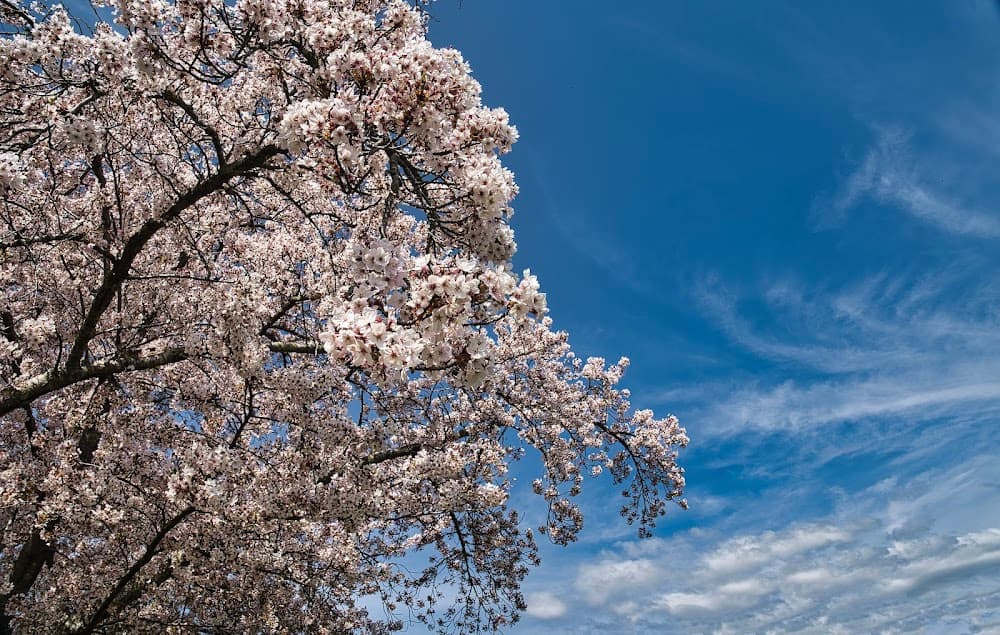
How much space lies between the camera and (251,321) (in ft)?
26.1

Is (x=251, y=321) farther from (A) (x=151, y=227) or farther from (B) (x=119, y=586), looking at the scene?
(B) (x=119, y=586)

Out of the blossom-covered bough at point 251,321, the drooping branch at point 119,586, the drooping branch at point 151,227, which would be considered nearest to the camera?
the blossom-covered bough at point 251,321

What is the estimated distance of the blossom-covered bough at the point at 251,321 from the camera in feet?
16.6

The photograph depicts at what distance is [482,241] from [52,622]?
9.75 meters

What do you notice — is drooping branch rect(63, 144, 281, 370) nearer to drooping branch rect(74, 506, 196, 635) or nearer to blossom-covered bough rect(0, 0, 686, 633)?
blossom-covered bough rect(0, 0, 686, 633)

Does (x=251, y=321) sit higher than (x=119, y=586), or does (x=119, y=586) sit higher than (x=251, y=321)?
(x=251, y=321)

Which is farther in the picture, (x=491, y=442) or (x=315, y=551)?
(x=491, y=442)

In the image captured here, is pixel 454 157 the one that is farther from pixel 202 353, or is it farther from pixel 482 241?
pixel 202 353

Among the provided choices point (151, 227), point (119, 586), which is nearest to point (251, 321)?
point (151, 227)

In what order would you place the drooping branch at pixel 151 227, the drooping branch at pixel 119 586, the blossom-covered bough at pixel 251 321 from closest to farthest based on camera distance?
the blossom-covered bough at pixel 251 321 < the drooping branch at pixel 151 227 < the drooping branch at pixel 119 586

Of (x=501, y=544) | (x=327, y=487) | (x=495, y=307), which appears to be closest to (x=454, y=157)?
(x=495, y=307)

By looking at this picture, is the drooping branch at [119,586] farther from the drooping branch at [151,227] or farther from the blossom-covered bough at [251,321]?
the drooping branch at [151,227]

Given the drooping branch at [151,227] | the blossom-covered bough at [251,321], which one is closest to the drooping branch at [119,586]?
the blossom-covered bough at [251,321]

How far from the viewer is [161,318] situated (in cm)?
1183
